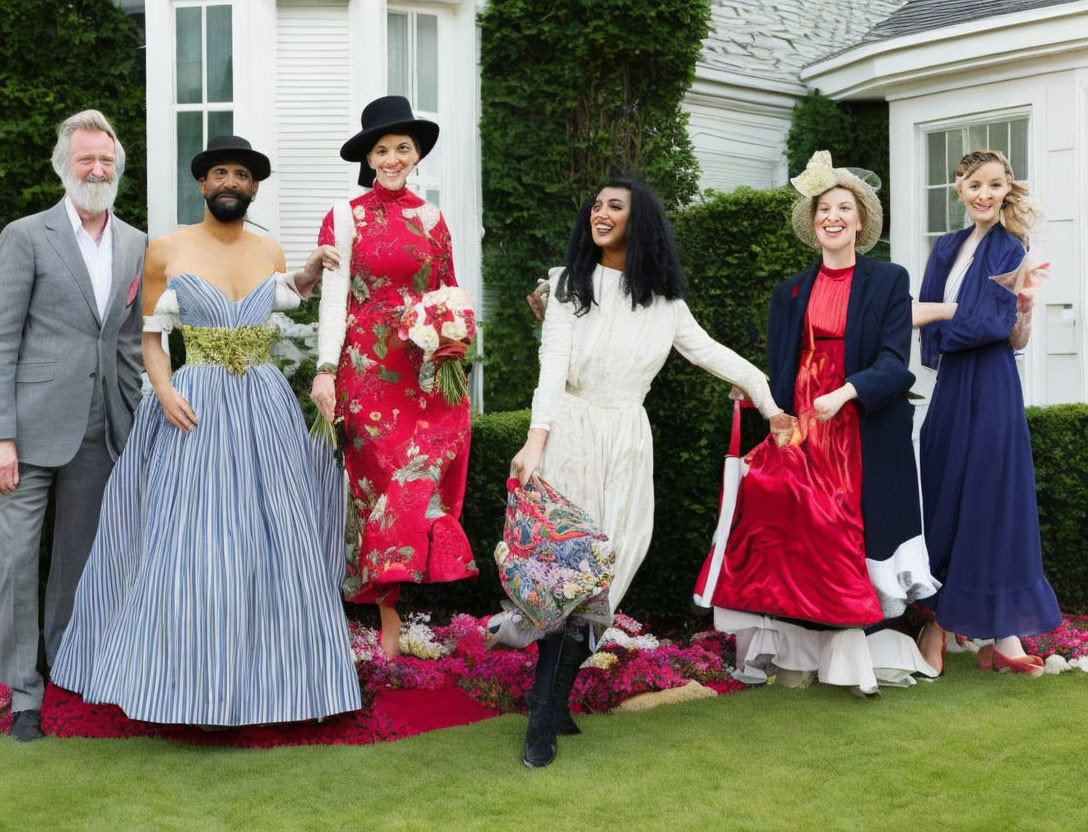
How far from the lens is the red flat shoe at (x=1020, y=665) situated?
5.39 metres

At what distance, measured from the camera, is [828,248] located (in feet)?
16.7

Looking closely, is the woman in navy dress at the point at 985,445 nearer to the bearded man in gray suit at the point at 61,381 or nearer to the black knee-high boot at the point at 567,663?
the black knee-high boot at the point at 567,663

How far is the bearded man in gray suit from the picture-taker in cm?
464

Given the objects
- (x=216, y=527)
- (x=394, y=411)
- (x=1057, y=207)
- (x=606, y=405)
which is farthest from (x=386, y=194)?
(x=1057, y=207)

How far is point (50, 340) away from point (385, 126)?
4.98ft

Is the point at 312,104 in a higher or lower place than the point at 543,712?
higher

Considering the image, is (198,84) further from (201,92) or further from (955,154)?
(955,154)

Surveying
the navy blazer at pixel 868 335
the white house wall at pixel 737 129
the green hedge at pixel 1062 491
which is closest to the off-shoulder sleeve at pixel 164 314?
the navy blazer at pixel 868 335

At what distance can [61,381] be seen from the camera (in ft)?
15.6

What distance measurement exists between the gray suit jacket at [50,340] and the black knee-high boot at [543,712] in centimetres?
196

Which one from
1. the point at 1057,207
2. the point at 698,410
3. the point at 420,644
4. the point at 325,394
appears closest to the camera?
the point at 325,394

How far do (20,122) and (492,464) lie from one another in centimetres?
406

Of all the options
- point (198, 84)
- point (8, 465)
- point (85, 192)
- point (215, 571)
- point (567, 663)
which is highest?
point (198, 84)

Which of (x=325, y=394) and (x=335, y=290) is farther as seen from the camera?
(x=335, y=290)
